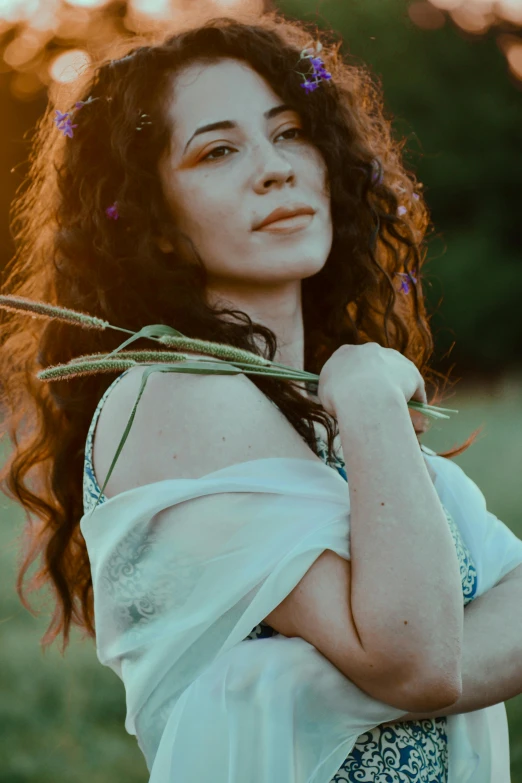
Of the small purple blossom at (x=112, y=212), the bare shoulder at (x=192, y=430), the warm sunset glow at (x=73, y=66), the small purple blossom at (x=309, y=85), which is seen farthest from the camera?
the warm sunset glow at (x=73, y=66)

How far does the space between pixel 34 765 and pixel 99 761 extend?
11.0 inches

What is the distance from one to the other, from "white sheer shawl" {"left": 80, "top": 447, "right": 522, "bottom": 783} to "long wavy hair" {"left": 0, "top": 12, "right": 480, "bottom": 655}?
24 cm

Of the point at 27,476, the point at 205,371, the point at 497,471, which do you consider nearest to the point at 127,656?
the point at 205,371

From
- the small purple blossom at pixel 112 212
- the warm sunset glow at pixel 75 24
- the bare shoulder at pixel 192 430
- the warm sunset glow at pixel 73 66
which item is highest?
the warm sunset glow at pixel 75 24

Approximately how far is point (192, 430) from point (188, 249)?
20.0 inches

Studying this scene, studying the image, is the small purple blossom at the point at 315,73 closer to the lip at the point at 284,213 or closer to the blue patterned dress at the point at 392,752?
the lip at the point at 284,213

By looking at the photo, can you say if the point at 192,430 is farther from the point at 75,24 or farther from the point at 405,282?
the point at 75,24

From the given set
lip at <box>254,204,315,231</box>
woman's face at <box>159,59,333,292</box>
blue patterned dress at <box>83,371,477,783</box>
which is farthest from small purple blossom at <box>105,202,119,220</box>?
blue patterned dress at <box>83,371,477,783</box>

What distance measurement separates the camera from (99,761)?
451 centimetres

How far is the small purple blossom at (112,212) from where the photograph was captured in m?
2.14

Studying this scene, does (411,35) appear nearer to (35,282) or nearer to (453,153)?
(453,153)


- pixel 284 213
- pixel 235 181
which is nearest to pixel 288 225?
pixel 284 213

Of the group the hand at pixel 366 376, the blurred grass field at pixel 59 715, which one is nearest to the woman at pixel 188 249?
the hand at pixel 366 376

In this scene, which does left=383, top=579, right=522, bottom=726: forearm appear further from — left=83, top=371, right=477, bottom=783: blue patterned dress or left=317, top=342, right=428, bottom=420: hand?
left=317, top=342, right=428, bottom=420: hand
